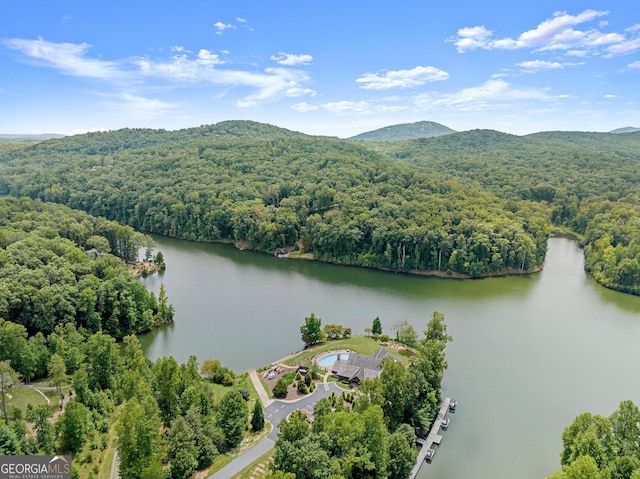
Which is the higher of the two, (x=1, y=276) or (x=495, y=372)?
(x=1, y=276)

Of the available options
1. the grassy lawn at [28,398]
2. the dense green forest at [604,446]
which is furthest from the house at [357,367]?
the grassy lawn at [28,398]

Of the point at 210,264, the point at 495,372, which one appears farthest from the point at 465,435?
the point at 210,264

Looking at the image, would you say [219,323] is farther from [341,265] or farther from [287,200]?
[287,200]

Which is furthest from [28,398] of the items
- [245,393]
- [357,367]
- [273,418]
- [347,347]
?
[347,347]

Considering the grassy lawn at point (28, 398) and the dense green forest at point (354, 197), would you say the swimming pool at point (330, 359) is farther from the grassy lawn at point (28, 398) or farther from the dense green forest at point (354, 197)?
the dense green forest at point (354, 197)

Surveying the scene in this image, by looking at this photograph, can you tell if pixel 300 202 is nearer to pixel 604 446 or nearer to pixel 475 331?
pixel 475 331
